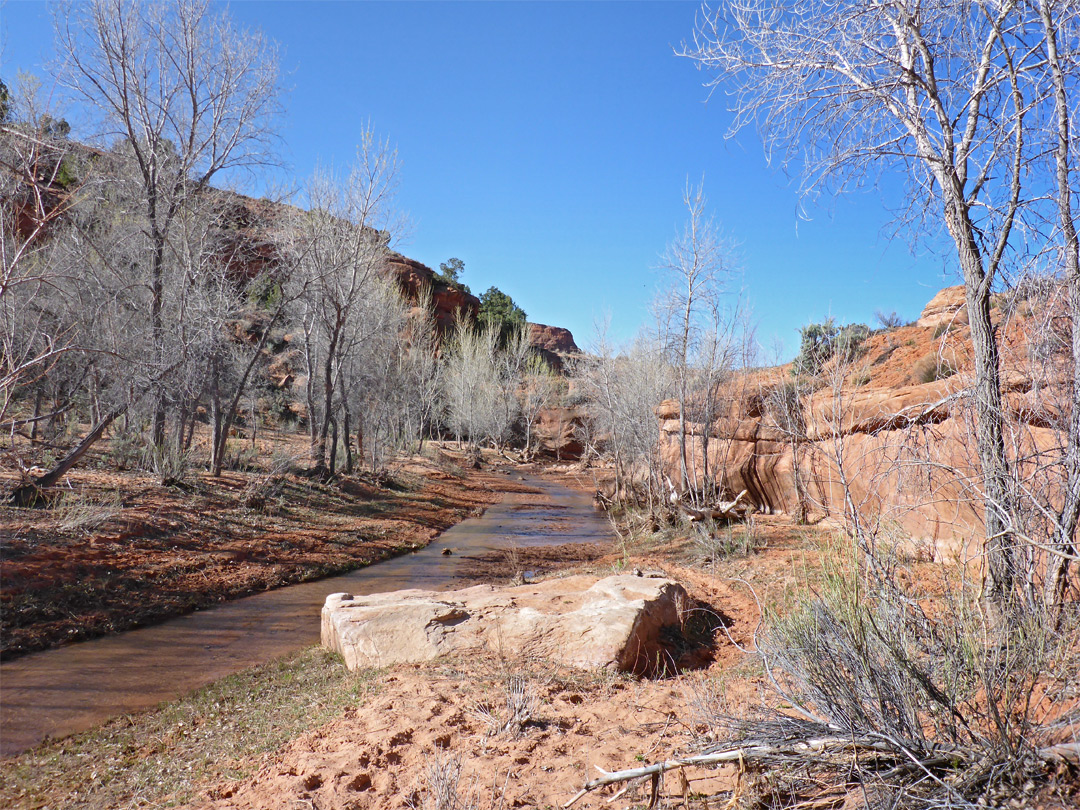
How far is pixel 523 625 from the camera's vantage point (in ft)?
20.4

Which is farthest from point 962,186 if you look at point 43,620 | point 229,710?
point 43,620

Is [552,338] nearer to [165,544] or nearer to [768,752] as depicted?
[165,544]

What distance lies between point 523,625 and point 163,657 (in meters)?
3.83

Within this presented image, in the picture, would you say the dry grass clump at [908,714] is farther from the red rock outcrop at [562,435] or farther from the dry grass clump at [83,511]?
the red rock outcrop at [562,435]

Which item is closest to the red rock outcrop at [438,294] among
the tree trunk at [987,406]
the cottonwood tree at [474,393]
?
the cottonwood tree at [474,393]

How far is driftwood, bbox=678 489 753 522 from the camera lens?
12727 millimetres

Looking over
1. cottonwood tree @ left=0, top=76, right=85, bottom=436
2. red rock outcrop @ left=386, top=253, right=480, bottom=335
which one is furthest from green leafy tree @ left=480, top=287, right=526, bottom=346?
cottonwood tree @ left=0, top=76, right=85, bottom=436

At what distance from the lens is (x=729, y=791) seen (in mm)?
2906

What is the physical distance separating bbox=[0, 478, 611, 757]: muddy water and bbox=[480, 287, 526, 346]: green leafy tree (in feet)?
134

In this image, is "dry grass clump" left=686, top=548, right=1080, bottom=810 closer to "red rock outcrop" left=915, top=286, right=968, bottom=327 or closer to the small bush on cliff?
the small bush on cliff

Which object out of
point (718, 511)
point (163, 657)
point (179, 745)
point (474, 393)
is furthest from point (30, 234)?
point (474, 393)

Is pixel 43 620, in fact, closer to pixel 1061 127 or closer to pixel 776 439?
pixel 1061 127

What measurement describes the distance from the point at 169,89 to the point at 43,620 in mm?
10596

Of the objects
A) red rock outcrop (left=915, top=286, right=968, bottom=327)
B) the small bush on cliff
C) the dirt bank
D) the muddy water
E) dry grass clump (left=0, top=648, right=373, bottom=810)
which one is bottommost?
the muddy water
